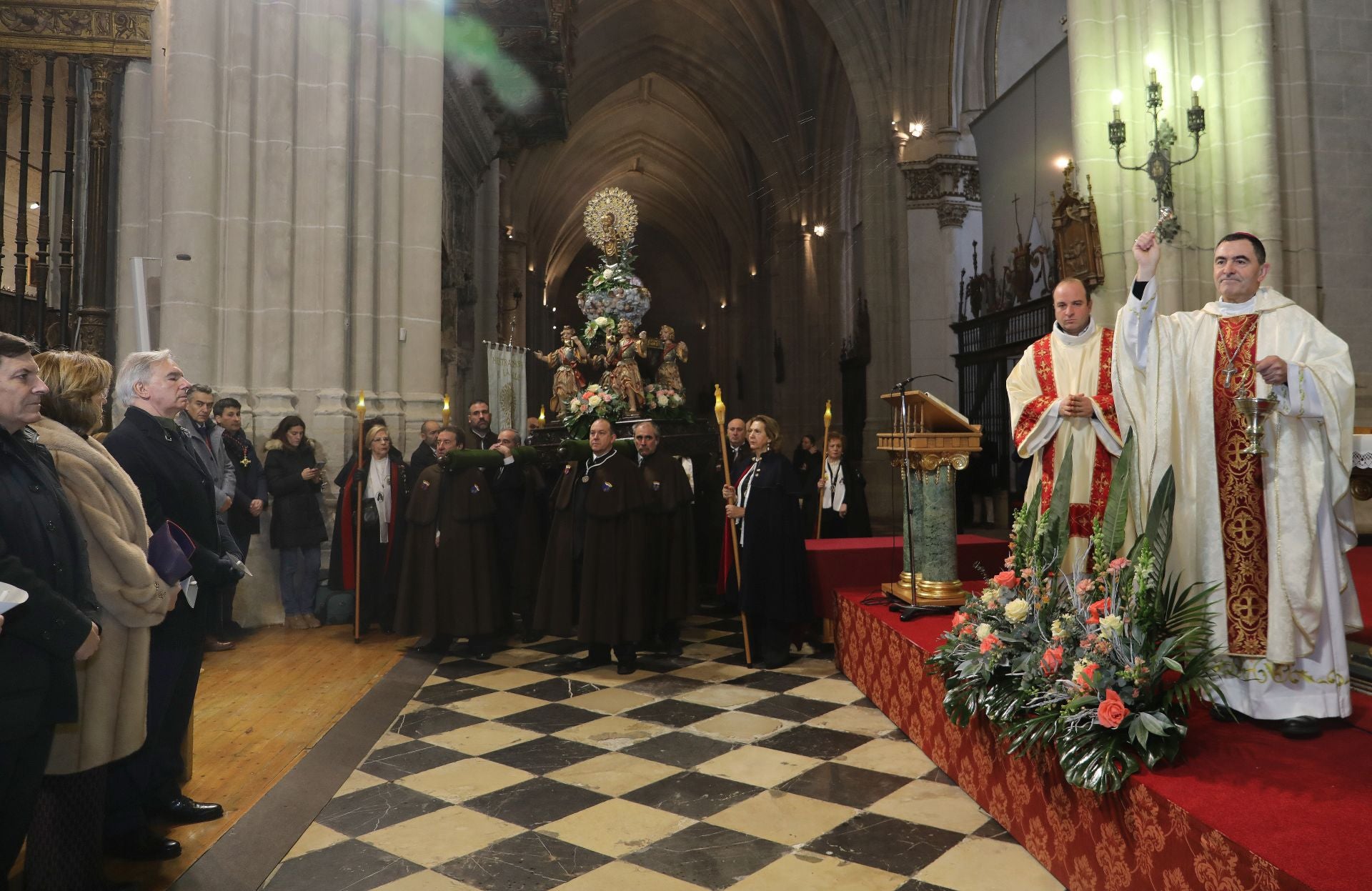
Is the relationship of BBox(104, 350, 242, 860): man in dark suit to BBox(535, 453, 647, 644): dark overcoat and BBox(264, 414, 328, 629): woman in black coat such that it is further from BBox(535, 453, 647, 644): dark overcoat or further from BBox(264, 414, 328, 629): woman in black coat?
BBox(264, 414, 328, 629): woman in black coat

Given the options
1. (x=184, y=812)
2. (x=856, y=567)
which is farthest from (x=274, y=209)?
(x=184, y=812)

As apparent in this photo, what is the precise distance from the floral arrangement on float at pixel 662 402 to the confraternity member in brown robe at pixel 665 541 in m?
2.14

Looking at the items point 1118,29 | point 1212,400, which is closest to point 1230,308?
point 1212,400

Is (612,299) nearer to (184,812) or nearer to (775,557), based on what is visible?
(775,557)

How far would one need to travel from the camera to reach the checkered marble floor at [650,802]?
2.96 meters

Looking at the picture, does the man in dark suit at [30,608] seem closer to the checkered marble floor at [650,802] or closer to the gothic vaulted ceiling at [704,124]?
the checkered marble floor at [650,802]

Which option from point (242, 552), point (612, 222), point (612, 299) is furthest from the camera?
point (612, 222)

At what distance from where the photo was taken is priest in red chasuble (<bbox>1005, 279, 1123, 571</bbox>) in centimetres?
405

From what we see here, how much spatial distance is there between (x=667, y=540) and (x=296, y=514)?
264 cm

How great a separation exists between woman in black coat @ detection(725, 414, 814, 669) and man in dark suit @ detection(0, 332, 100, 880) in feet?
13.2

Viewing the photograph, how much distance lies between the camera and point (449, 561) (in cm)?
618

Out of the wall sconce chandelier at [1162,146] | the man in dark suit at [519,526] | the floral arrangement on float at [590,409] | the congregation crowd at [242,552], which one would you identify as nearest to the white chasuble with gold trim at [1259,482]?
the congregation crowd at [242,552]

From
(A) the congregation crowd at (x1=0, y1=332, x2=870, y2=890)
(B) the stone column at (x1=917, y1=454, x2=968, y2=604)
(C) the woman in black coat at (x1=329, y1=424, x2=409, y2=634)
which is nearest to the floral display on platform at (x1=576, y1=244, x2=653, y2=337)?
(A) the congregation crowd at (x1=0, y1=332, x2=870, y2=890)

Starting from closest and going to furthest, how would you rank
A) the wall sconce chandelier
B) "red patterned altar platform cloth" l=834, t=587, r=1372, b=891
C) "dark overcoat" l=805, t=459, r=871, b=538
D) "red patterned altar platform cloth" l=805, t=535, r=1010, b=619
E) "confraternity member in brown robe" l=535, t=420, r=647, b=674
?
"red patterned altar platform cloth" l=834, t=587, r=1372, b=891, "confraternity member in brown robe" l=535, t=420, r=647, b=674, "red patterned altar platform cloth" l=805, t=535, r=1010, b=619, the wall sconce chandelier, "dark overcoat" l=805, t=459, r=871, b=538
